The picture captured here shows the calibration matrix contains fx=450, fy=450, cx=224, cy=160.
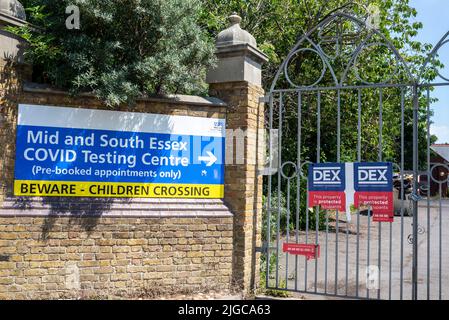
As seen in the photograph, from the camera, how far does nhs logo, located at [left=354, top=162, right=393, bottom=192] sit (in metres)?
5.27

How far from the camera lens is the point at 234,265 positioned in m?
5.85

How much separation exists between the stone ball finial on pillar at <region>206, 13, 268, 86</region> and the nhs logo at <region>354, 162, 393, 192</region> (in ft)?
6.03

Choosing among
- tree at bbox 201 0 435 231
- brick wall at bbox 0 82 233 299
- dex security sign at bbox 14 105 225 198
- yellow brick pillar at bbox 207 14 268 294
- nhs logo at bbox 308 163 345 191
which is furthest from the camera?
tree at bbox 201 0 435 231

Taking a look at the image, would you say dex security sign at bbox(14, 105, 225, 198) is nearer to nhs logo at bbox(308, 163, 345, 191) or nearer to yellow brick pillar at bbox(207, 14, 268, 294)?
yellow brick pillar at bbox(207, 14, 268, 294)

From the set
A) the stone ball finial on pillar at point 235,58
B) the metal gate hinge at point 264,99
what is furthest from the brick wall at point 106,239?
the metal gate hinge at point 264,99

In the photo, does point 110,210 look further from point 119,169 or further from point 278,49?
point 278,49

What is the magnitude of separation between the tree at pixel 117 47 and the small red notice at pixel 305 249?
2.43 metres

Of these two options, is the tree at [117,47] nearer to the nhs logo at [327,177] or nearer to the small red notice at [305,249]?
the nhs logo at [327,177]

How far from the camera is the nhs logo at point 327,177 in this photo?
5.52 meters

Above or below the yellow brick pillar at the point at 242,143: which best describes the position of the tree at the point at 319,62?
above

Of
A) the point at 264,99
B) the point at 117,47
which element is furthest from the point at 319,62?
the point at 117,47

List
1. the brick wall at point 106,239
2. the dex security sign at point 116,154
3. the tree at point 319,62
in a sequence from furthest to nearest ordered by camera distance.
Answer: the tree at point 319,62 < the dex security sign at point 116,154 < the brick wall at point 106,239

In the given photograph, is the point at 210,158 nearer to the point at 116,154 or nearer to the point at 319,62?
the point at 116,154

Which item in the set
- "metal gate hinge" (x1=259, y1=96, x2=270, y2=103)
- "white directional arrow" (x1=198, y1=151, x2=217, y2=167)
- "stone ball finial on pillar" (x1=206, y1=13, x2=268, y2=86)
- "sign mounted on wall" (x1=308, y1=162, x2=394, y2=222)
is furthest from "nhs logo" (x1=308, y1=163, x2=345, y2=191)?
"stone ball finial on pillar" (x1=206, y1=13, x2=268, y2=86)
